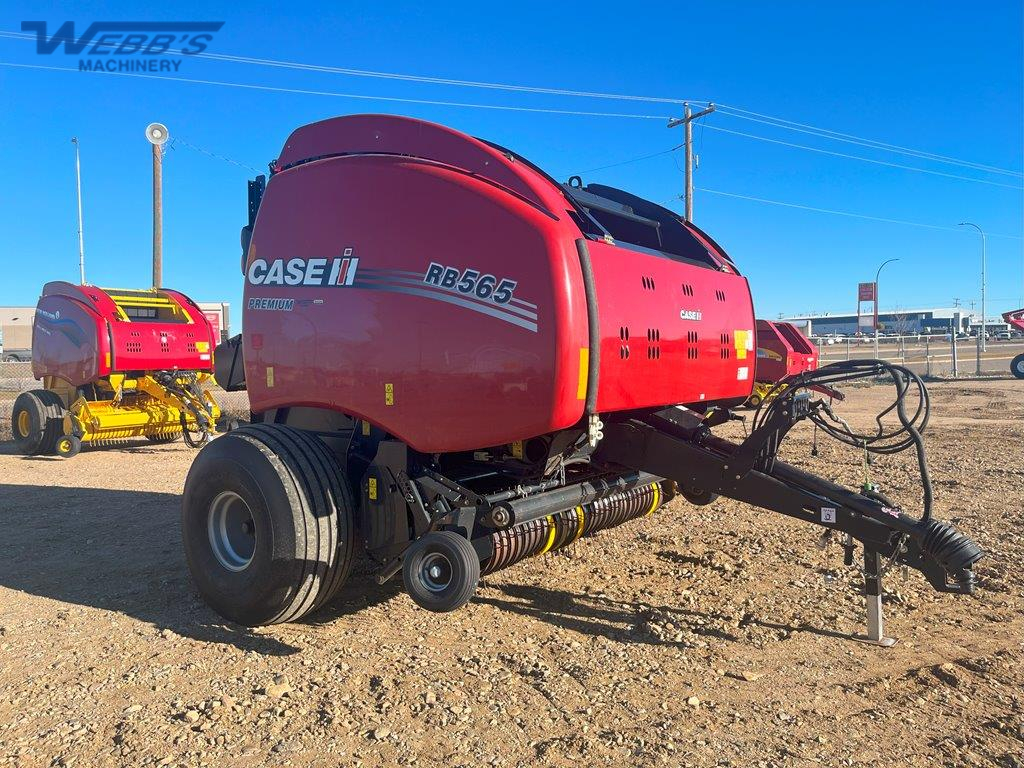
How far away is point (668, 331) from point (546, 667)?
1.84 metres

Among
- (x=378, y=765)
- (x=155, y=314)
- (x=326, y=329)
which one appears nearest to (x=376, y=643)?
(x=378, y=765)

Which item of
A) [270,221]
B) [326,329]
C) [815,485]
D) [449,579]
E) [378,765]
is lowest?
[378,765]

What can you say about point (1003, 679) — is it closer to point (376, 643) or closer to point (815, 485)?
point (815, 485)

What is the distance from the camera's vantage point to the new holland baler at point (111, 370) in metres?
9.89

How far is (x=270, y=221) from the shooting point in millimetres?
4398

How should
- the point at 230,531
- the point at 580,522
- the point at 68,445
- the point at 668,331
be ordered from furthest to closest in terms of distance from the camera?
the point at 68,445 < the point at 580,522 < the point at 230,531 < the point at 668,331

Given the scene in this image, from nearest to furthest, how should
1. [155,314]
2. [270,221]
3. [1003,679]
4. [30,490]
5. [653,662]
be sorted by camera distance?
[1003,679]
[653,662]
[270,221]
[30,490]
[155,314]

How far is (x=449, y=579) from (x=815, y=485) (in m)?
1.90

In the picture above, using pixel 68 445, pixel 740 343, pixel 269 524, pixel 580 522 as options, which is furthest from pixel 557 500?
pixel 68 445

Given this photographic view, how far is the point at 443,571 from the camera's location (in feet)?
11.5

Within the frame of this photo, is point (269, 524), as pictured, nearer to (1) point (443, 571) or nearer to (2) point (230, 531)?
(2) point (230, 531)

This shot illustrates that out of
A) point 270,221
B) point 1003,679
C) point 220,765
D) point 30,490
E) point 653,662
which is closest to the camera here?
point 220,765

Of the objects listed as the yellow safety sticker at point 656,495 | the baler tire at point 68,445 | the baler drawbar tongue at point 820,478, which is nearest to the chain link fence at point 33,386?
the baler tire at point 68,445

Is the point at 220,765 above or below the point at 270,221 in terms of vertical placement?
below
